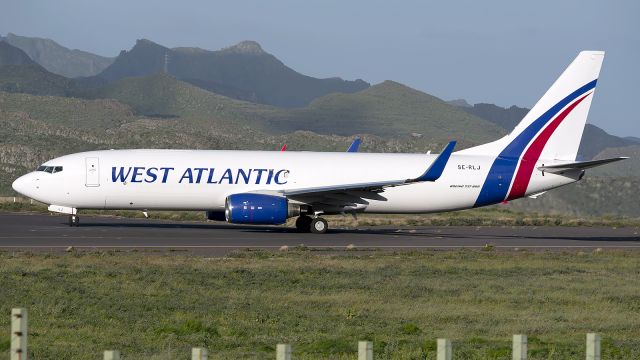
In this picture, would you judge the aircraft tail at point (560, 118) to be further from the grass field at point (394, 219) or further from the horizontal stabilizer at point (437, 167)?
the grass field at point (394, 219)

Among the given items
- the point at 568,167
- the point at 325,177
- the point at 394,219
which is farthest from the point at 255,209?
the point at 394,219

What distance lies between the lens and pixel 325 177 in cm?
4303

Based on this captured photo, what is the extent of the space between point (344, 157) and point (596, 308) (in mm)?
23357

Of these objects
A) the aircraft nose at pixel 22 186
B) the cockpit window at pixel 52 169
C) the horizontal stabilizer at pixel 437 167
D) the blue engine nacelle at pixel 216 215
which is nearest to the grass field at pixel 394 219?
the blue engine nacelle at pixel 216 215

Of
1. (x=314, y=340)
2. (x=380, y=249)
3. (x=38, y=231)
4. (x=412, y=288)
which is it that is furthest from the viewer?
(x=38, y=231)

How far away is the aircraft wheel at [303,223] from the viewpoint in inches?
1716

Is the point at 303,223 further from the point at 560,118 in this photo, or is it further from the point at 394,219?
the point at 394,219

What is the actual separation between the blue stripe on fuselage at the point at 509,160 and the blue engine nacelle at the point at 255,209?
8.58 m

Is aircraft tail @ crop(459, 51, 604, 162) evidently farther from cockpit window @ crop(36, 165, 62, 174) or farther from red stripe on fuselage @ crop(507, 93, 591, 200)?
cockpit window @ crop(36, 165, 62, 174)

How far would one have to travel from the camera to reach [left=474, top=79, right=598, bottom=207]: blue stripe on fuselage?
4369 cm

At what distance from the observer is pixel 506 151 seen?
44.3 metres

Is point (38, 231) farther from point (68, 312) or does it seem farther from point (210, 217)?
point (68, 312)

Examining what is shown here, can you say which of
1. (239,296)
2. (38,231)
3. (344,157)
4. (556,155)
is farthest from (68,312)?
(556,155)

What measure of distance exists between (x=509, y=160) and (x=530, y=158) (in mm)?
829
